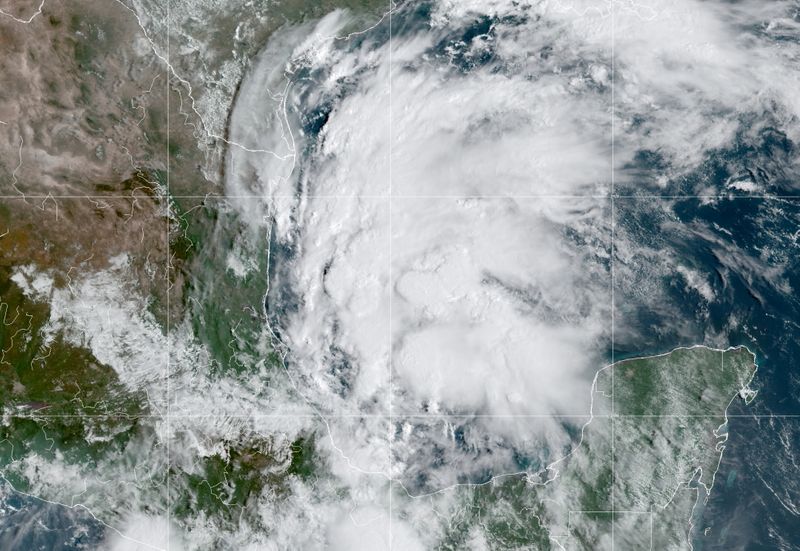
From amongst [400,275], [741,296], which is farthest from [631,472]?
[400,275]

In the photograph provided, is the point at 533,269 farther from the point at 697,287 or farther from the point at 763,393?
the point at 763,393

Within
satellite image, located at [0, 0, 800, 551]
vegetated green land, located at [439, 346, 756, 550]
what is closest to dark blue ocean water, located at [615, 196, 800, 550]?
satellite image, located at [0, 0, 800, 551]

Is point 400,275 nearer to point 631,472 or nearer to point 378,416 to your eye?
point 378,416

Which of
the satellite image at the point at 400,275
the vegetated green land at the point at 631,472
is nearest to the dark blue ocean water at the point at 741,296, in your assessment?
the satellite image at the point at 400,275

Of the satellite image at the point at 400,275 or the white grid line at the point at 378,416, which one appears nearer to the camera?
the satellite image at the point at 400,275

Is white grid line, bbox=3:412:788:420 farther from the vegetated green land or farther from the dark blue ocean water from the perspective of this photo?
the dark blue ocean water

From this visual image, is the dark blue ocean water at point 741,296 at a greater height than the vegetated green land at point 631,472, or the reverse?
the dark blue ocean water at point 741,296

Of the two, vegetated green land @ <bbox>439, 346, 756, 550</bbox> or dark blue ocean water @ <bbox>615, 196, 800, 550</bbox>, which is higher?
dark blue ocean water @ <bbox>615, 196, 800, 550</bbox>

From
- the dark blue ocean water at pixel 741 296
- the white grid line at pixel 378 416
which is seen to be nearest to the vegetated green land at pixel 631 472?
the white grid line at pixel 378 416

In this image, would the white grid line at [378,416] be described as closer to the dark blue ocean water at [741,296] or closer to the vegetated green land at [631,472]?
the vegetated green land at [631,472]
